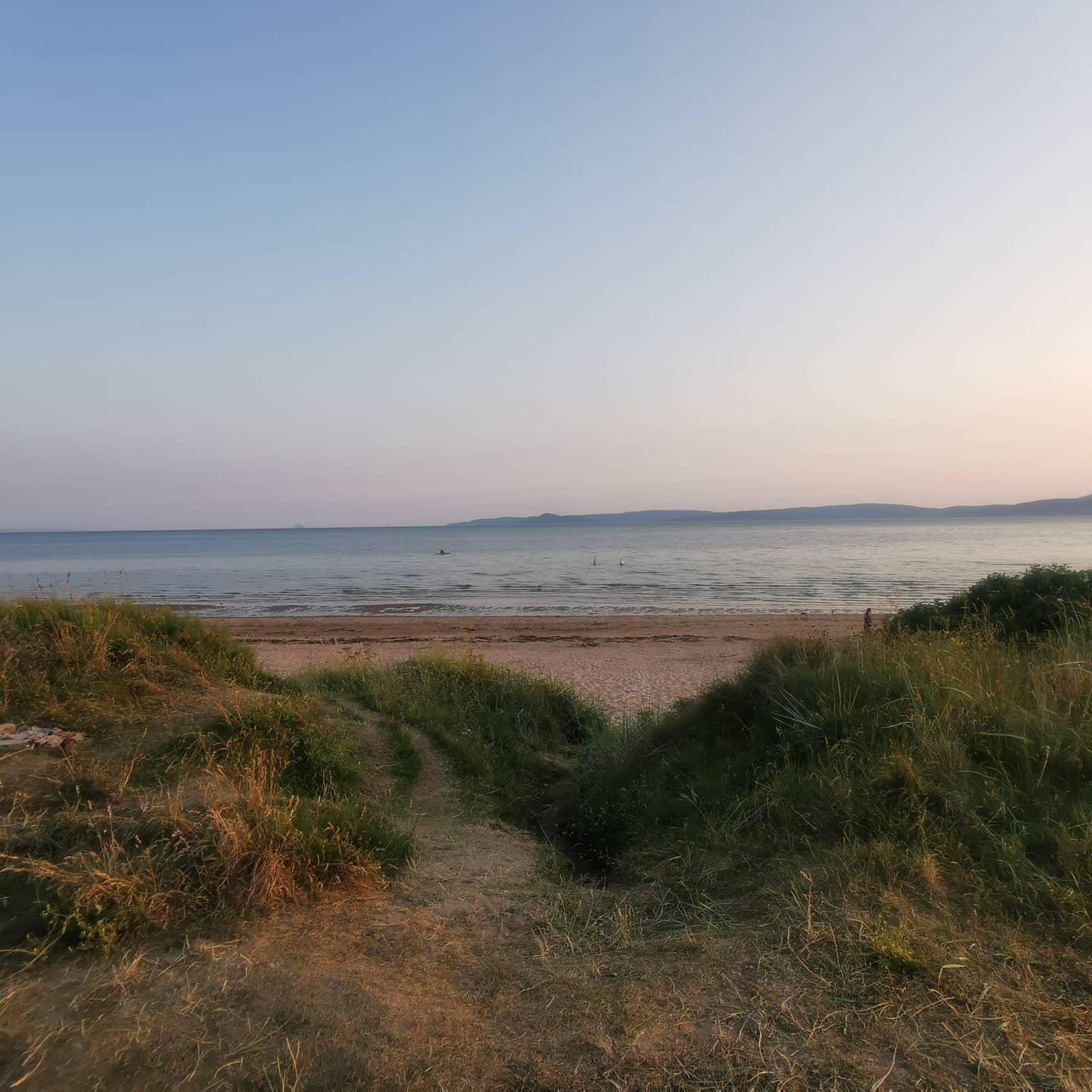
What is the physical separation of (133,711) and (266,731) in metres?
1.35

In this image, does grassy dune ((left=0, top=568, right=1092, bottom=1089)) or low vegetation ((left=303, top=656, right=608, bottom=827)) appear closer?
grassy dune ((left=0, top=568, right=1092, bottom=1089))

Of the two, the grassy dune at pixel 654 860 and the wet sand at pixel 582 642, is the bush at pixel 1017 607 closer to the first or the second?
the grassy dune at pixel 654 860

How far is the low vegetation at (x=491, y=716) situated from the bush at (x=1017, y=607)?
4785mm

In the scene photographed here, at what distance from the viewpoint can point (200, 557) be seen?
267 ft

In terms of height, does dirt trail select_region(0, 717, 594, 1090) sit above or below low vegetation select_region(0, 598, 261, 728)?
below

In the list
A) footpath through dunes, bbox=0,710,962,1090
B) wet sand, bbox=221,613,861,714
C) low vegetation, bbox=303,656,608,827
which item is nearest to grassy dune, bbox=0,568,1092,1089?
footpath through dunes, bbox=0,710,962,1090

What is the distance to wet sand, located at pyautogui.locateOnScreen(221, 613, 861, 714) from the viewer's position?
16594 millimetres

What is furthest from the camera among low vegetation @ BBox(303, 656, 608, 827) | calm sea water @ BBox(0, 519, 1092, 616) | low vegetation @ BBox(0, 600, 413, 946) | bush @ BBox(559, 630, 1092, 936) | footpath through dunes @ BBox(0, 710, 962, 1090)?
calm sea water @ BBox(0, 519, 1092, 616)

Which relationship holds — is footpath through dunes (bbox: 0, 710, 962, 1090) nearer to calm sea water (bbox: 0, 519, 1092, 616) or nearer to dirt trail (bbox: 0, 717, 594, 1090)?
dirt trail (bbox: 0, 717, 594, 1090)

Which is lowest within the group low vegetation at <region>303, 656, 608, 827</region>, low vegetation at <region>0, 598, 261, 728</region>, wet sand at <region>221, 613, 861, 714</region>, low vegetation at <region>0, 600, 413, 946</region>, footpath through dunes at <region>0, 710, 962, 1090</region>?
wet sand at <region>221, 613, 861, 714</region>

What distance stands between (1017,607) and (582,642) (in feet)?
52.0

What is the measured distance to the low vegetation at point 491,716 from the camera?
26.3 feet

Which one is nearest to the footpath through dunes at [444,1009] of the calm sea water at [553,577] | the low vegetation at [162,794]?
the low vegetation at [162,794]

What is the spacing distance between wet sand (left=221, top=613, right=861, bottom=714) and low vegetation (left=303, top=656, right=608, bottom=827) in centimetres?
207
